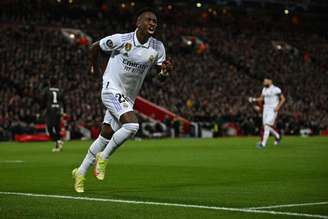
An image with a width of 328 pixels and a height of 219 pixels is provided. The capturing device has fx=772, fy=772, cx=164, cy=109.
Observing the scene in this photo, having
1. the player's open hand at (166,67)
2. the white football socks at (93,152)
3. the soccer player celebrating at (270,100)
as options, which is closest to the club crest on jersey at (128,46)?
the player's open hand at (166,67)

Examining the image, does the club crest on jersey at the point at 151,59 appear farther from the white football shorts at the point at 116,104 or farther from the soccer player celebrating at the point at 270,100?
the soccer player celebrating at the point at 270,100

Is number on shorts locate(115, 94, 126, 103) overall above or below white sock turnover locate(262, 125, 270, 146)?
above

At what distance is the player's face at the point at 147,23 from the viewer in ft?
38.4

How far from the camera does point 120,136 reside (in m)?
11.3

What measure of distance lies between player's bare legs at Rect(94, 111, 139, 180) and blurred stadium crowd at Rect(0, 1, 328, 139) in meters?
27.6

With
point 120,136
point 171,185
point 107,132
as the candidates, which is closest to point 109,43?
point 107,132

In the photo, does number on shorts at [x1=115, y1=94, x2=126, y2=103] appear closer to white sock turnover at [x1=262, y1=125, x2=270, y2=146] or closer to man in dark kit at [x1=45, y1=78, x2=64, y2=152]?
man in dark kit at [x1=45, y1=78, x2=64, y2=152]

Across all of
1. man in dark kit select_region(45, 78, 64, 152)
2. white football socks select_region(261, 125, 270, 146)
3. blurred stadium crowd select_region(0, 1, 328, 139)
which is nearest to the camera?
man in dark kit select_region(45, 78, 64, 152)

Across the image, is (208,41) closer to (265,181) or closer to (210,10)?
(210,10)

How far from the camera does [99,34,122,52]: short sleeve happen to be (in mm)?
11703

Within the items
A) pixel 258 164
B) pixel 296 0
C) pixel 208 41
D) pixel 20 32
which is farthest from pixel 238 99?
pixel 258 164

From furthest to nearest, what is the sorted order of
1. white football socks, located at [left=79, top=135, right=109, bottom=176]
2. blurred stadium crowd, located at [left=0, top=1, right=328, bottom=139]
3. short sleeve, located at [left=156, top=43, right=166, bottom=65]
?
1. blurred stadium crowd, located at [left=0, top=1, right=328, bottom=139]
2. short sleeve, located at [left=156, top=43, right=166, bottom=65]
3. white football socks, located at [left=79, top=135, right=109, bottom=176]

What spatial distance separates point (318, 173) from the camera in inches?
611

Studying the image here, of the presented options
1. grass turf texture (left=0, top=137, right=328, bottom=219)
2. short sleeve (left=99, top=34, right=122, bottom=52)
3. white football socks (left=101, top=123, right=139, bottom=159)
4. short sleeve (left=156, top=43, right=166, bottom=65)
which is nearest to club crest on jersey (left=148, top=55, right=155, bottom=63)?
short sleeve (left=156, top=43, right=166, bottom=65)
